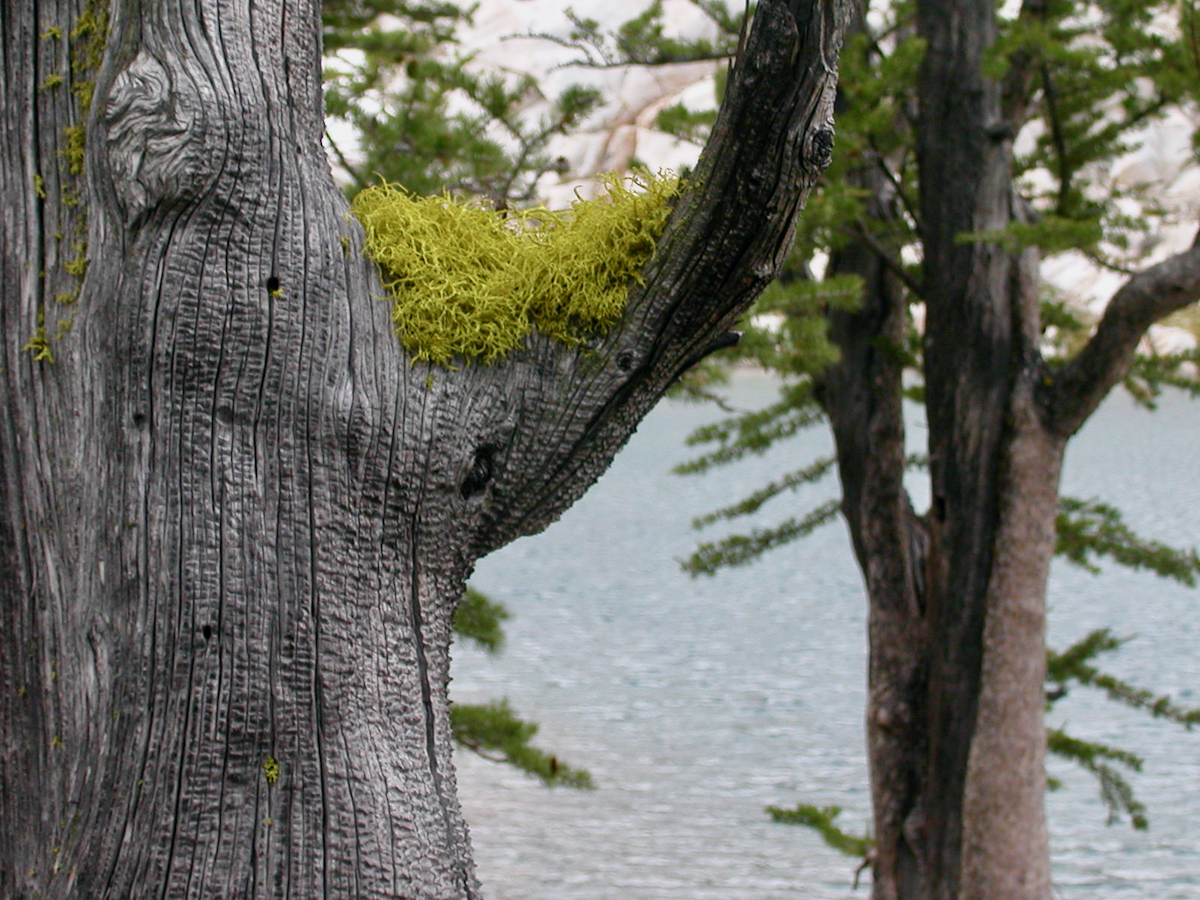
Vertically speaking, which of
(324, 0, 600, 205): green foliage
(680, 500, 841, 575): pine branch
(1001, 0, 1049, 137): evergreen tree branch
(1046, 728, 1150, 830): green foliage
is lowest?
(1046, 728, 1150, 830): green foliage

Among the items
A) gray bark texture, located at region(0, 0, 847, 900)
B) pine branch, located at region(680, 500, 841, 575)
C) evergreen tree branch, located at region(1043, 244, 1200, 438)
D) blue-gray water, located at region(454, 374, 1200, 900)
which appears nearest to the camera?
gray bark texture, located at region(0, 0, 847, 900)

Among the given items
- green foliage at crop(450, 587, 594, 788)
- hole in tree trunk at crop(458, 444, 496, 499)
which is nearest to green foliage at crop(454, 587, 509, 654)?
green foliage at crop(450, 587, 594, 788)

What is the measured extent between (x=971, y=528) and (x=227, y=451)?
2958mm

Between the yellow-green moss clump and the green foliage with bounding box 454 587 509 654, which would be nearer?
the yellow-green moss clump

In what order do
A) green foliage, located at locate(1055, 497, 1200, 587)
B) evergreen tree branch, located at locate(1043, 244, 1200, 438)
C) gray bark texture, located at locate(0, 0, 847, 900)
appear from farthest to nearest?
1. green foliage, located at locate(1055, 497, 1200, 587)
2. evergreen tree branch, located at locate(1043, 244, 1200, 438)
3. gray bark texture, located at locate(0, 0, 847, 900)

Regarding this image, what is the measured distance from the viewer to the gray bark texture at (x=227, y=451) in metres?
1.23

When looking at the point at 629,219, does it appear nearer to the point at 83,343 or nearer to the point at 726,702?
the point at 83,343

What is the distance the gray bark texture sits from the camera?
4.03 feet

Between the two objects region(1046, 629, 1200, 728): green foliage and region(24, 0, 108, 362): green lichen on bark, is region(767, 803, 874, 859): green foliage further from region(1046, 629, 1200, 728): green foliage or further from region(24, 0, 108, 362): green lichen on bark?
region(24, 0, 108, 362): green lichen on bark

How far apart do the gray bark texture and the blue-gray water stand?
12.0ft

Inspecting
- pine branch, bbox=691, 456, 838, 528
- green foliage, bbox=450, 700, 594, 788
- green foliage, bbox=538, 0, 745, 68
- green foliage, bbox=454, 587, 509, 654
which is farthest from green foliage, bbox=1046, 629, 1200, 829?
green foliage, bbox=538, 0, 745, 68

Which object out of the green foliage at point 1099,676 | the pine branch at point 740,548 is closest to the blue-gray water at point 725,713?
the pine branch at point 740,548

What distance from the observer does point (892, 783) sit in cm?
412

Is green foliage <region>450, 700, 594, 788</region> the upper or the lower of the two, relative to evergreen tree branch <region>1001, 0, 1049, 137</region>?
lower
